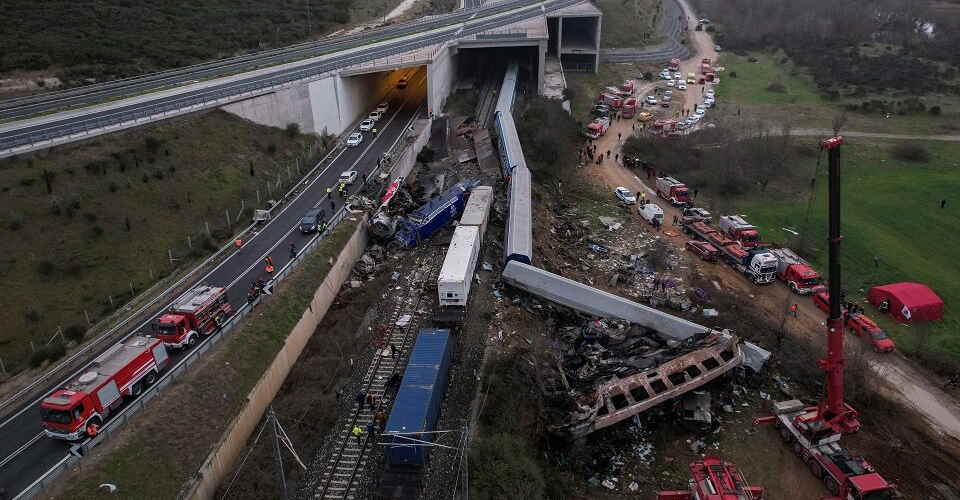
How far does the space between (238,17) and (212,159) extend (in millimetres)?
41876

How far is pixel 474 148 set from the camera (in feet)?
173

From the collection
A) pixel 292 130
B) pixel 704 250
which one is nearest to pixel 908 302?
pixel 704 250

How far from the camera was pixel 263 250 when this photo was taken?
112 feet

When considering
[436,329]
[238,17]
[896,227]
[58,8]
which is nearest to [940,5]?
[896,227]

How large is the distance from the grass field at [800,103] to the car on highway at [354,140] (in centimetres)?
4190

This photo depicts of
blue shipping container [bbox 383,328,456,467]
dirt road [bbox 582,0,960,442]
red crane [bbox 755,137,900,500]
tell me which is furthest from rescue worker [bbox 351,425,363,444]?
dirt road [bbox 582,0,960,442]

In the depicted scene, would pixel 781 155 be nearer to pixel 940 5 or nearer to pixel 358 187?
pixel 358 187

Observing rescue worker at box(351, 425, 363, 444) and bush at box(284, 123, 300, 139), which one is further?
bush at box(284, 123, 300, 139)

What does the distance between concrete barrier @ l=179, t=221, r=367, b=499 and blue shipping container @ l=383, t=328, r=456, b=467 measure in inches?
240

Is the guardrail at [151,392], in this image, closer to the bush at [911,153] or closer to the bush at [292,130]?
the bush at [292,130]

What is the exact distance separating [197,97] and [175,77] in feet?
32.4

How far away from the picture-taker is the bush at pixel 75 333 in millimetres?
26348

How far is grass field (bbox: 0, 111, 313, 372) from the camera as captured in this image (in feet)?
94.4

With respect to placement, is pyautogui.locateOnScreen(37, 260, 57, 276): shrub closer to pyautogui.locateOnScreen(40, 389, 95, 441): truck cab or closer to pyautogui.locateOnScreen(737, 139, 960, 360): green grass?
pyautogui.locateOnScreen(40, 389, 95, 441): truck cab
